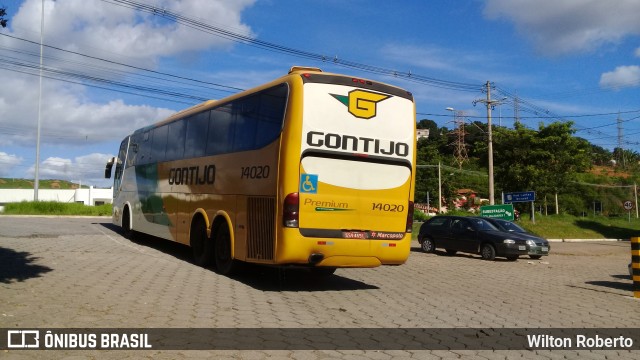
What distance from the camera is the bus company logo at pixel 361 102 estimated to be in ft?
30.3

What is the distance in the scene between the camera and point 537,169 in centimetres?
4222

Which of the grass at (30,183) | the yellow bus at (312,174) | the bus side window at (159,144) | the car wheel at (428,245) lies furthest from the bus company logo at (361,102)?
the grass at (30,183)

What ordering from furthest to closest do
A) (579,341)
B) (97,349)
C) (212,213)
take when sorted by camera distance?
(212,213) < (579,341) < (97,349)

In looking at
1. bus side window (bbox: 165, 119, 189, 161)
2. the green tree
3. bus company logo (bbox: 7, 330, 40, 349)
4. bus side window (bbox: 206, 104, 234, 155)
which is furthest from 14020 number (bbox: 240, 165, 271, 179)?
the green tree

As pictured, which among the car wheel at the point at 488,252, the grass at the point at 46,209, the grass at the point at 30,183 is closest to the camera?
the car wheel at the point at 488,252

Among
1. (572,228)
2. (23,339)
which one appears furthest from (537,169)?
(23,339)

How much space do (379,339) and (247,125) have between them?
17.3 ft

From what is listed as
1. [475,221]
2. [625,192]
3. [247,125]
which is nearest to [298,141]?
[247,125]

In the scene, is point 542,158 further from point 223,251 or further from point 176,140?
point 223,251

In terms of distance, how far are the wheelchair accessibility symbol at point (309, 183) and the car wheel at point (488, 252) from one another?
11.1 metres

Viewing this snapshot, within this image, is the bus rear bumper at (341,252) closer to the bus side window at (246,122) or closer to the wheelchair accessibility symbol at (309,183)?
the wheelchair accessibility symbol at (309,183)

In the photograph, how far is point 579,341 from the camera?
663 centimetres

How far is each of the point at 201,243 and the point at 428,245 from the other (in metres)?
10.7

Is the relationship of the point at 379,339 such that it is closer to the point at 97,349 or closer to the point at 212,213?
the point at 97,349
